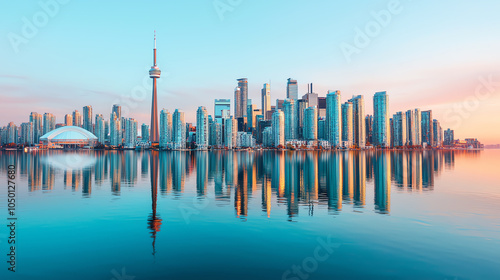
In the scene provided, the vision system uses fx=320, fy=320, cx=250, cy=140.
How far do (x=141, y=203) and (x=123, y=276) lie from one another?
76.3 feet

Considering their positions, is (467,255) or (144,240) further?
(144,240)

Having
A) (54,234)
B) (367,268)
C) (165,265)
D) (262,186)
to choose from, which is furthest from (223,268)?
(262,186)

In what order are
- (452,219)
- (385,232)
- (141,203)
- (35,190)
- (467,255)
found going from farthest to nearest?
(35,190) → (141,203) → (452,219) → (385,232) → (467,255)

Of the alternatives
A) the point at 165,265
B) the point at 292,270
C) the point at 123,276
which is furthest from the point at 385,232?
the point at 123,276

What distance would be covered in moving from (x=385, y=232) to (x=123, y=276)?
2014cm

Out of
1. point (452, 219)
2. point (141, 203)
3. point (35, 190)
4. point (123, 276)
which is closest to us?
point (123, 276)

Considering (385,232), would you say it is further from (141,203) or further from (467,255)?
(141,203)

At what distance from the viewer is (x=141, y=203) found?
40031 millimetres

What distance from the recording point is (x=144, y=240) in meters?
24.3

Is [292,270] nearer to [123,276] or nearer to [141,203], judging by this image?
[123,276]

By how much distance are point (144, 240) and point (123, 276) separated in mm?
6688

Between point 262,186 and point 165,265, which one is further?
point 262,186

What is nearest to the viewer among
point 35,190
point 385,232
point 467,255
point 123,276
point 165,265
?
point 123,276

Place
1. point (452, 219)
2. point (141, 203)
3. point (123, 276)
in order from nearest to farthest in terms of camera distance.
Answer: point (123, 276)
point (452, 219)
point (141, 203)
